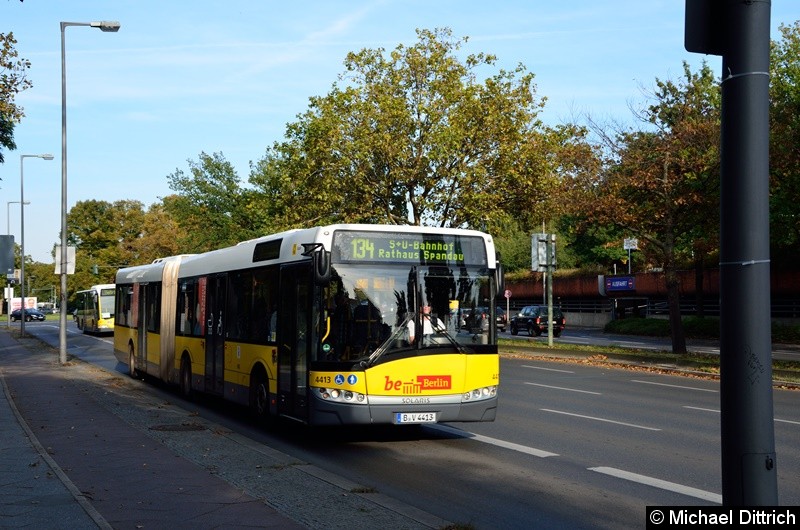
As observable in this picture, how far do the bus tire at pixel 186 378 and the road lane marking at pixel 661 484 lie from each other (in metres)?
10.5

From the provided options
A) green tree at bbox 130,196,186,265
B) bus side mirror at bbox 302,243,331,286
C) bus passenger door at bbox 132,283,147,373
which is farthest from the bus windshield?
green tree at bbox 130,196,186,265

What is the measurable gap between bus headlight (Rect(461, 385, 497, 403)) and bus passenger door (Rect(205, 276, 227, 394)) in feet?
18.6

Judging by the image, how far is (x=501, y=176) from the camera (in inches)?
1399

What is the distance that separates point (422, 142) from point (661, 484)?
1029 inches

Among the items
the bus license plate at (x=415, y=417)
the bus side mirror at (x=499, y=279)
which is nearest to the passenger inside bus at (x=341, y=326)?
the bus license plate at (x=415, y=417)

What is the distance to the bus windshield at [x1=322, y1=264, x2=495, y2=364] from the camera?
11984 millimetres

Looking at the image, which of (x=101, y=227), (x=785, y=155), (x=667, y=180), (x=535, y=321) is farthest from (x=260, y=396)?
(x=101, y=227)

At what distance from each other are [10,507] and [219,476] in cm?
215

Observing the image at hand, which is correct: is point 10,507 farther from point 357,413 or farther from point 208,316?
point 208,316

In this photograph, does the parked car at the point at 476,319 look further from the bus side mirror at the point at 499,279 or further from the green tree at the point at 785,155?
the green tree at the point at 785,155

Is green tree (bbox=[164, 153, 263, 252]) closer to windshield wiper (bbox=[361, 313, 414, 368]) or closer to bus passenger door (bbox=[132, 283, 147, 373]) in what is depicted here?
bus passenger door (bbox=[132, 283, 147, 373])

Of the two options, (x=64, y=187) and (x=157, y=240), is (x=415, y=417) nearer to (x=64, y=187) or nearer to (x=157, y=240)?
(x=64, y=187)

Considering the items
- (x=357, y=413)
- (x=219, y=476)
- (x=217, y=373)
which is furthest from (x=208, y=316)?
(x=219, y=476)

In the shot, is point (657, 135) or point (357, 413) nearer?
point (357, 413)
